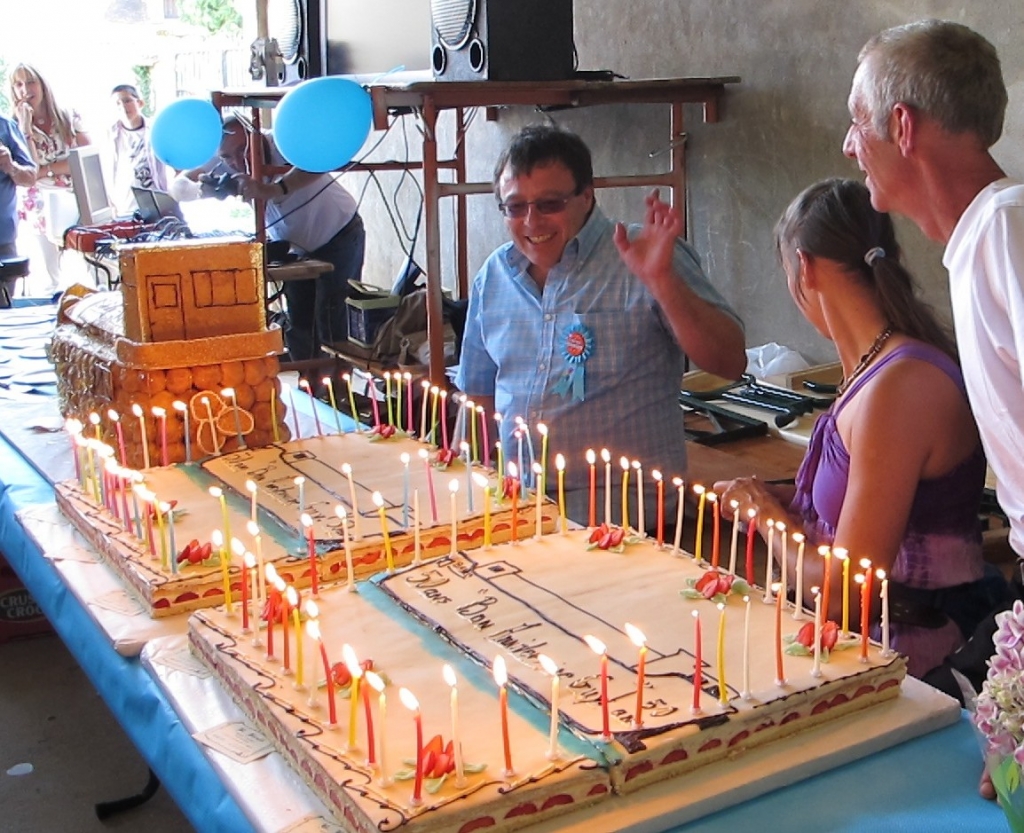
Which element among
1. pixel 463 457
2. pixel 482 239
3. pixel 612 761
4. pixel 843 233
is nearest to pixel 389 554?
pixel 463 457

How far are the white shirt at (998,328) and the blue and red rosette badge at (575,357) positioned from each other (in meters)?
1.22

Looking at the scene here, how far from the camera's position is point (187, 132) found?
15.1 ft

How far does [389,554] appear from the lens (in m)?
1.72

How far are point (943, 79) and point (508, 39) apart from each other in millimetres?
2512

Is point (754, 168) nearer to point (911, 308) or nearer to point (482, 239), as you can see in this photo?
point (482, 239)

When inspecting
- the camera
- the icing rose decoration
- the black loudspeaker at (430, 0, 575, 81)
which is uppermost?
the black loudspeaker at (430, 0, 575, 81)

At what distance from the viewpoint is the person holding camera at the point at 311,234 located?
5.28m

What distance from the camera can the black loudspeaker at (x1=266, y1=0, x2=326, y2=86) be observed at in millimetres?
5703

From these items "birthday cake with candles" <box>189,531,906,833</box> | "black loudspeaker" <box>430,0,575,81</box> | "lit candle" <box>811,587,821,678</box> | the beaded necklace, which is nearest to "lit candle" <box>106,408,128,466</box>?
"birthday cake with candles" <box>189,531,906,833</box>

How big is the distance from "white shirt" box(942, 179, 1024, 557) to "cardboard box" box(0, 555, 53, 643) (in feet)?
9.57

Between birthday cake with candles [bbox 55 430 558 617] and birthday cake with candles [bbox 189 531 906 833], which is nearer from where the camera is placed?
birthday cake with candles [bbox 189 531 906 833]

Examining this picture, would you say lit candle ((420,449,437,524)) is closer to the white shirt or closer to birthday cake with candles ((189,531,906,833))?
birthday cake with candles ((189,531,906,833))

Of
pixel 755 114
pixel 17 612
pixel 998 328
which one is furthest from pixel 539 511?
pixel 755 114

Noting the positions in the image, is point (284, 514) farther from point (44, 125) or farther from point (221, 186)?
point (44, 125)
